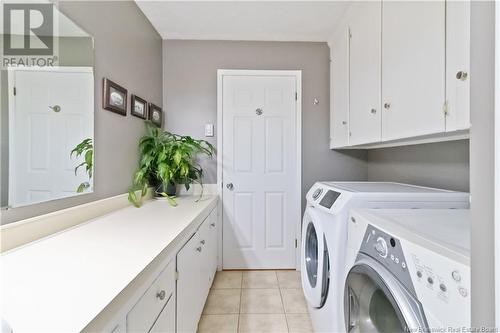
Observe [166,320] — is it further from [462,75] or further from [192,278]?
[462,75]

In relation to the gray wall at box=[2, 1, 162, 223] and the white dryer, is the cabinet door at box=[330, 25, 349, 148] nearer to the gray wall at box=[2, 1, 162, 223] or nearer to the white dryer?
the white dryer

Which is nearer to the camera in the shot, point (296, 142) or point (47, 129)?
point (47, 129)

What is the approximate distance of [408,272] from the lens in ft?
2.31

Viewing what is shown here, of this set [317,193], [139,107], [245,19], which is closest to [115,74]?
[139,107]

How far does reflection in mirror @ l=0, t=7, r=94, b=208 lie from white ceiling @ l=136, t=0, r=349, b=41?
927mm

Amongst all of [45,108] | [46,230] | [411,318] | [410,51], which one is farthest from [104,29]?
[411,318]

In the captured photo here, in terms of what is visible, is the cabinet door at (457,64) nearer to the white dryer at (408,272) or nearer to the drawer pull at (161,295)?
the white dryer at (408,272)

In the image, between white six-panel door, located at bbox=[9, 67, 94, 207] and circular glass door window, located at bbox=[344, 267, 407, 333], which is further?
white six-panel door, located at bbox=[9, 67, 94, 207]

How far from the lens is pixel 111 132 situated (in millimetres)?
1647

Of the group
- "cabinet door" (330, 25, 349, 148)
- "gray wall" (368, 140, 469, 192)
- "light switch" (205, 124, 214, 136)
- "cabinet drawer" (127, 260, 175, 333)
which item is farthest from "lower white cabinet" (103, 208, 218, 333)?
"gray wall" (368, 140, 469, 192)

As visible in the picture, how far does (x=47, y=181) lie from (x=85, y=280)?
0.71 metres

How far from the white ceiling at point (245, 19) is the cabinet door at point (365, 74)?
34 cm

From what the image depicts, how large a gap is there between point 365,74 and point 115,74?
169 cm

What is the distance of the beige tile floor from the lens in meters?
1.69
